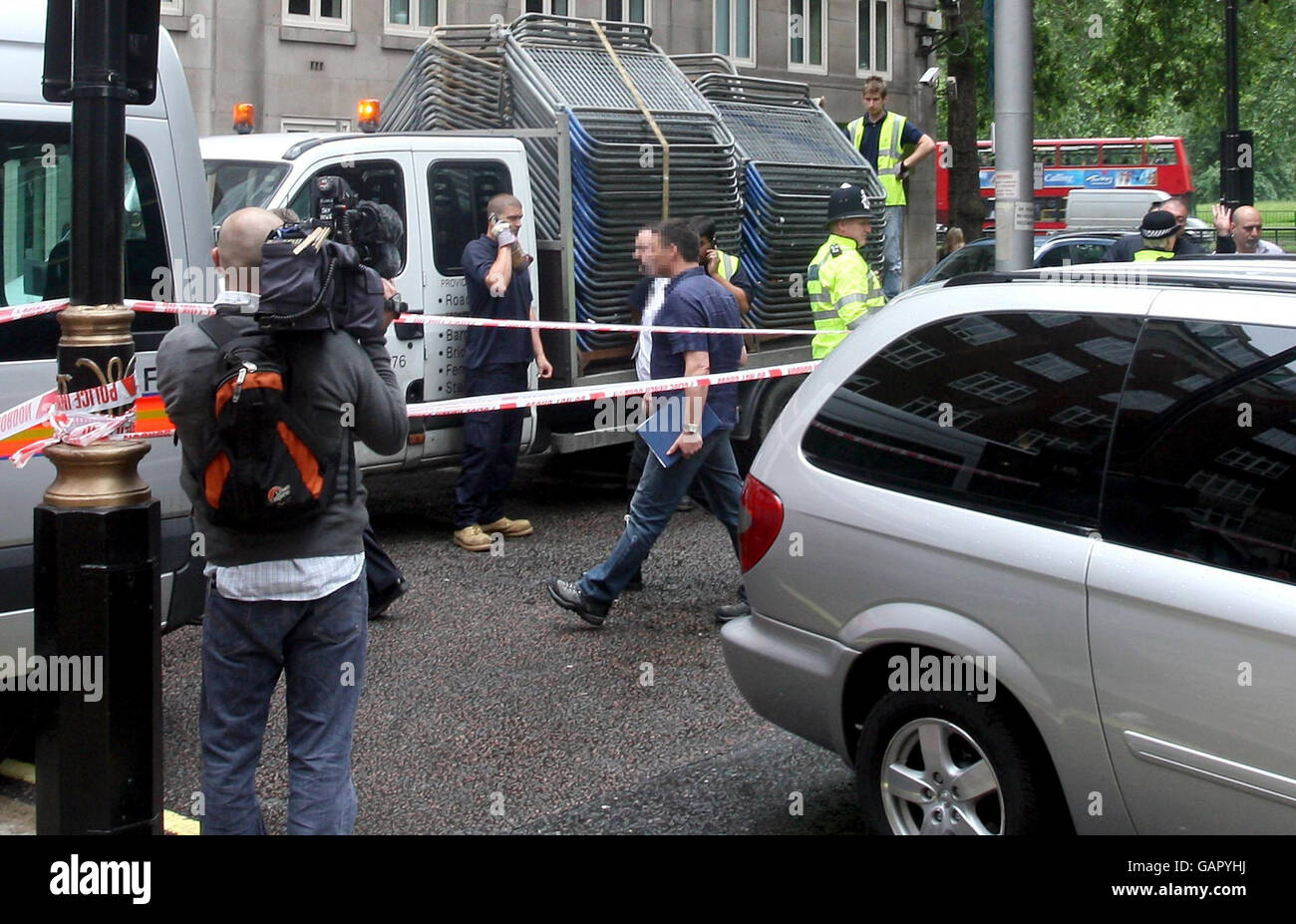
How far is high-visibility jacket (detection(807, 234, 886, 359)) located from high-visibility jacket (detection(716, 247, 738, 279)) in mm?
1369

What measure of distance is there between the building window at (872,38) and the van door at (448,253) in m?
23.8

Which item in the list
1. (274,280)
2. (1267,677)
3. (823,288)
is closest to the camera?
(1267,677)

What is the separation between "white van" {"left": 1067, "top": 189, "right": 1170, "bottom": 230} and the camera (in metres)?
42.9

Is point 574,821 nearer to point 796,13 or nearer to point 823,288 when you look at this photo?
point 823,288

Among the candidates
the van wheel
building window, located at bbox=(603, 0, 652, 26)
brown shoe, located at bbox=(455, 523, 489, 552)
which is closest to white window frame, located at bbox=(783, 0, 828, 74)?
building window, located at bbox=(603, 0, 652, 26)

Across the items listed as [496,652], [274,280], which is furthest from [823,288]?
[274,280]

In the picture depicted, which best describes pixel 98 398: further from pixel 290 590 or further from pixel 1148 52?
pixel 1148 52

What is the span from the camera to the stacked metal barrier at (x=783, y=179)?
A: 10.9 meters

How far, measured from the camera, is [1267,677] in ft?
11.2

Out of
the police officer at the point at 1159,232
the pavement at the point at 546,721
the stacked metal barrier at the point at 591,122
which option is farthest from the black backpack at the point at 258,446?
the police officer at the point at 1159,232

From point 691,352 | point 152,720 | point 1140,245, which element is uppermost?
point 1140,245

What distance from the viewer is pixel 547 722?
6.04 metres
